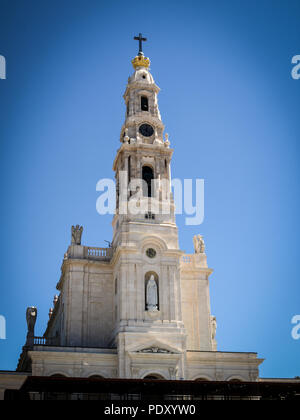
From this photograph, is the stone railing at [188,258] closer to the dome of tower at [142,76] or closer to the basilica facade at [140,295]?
the basilica facade at [140,295]

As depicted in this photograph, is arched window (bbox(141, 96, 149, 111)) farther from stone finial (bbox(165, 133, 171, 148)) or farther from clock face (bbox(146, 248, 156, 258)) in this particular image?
clock face (bbox(146, 248, 156, 258))

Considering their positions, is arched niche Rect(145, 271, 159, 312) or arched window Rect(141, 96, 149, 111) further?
arched window Rect(141, 96, 149, 111)

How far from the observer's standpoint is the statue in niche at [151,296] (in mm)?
48469

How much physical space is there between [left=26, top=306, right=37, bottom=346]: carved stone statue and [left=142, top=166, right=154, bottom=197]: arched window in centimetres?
1552

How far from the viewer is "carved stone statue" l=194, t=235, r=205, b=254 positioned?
56.1m

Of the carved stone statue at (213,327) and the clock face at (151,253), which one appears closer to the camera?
the clock face at (151,253)

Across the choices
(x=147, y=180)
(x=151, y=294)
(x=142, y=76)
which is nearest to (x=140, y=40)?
(x=142, y=76)

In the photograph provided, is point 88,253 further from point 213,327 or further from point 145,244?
point 213,327

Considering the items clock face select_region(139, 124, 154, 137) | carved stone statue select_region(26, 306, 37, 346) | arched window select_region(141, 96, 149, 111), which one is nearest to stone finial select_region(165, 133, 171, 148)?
clock face select_region(139, 124, 154, 137)

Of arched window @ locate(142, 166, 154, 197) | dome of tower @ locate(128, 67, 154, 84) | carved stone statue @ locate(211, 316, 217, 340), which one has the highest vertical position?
dome of tower @ locate(128, 67, 154, 84)

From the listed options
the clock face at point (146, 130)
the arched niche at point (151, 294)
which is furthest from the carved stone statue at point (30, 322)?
the clock face at point (146, 130)

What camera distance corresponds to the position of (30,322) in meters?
55.0

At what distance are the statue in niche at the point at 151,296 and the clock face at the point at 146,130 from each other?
15010mm
